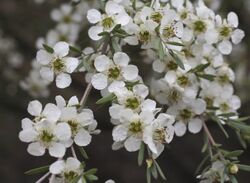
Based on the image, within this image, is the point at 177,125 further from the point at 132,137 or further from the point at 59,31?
the point at 59,31

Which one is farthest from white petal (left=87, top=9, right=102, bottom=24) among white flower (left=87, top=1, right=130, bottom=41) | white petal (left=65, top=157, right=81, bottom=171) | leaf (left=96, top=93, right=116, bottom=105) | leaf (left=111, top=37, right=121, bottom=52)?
white petal (left=65, top=157, right=81, bottom=171)

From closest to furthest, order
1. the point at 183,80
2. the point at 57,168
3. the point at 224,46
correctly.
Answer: the point at 57,168 < the point at 183,80 < the point at 224,46

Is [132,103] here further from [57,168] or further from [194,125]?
[194,125]

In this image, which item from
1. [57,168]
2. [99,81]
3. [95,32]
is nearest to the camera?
[57,168]

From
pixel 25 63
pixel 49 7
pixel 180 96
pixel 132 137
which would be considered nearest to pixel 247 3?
pixel 49 7

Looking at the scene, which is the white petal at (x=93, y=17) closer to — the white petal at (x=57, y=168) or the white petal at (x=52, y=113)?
the white petal at (x=52, y=113)

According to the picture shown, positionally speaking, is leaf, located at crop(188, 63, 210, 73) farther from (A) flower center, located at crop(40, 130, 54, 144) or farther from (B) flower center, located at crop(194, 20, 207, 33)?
(A) flower center, located at crop(40, 130, 54, 144)

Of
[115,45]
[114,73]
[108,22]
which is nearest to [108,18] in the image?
[108,22]

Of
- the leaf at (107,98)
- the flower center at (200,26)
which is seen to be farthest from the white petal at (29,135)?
the flower center at (200,26)
